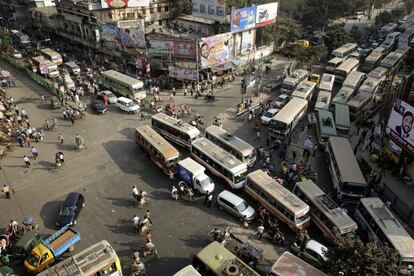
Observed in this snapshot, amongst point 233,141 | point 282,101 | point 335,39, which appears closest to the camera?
point 233,141

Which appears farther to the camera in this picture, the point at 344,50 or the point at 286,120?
the point at 344,50

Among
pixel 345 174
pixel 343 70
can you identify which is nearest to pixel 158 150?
pixel 345 174

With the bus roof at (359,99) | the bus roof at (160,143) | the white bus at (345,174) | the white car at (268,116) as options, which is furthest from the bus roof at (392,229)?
the bus roof at (359,99)

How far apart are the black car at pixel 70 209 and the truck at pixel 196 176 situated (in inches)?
304

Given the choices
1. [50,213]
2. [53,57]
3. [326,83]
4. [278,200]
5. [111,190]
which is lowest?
[50,213]

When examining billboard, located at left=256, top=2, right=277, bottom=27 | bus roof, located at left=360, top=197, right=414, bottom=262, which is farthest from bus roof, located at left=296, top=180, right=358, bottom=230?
billboard, located at left=256, top=2, right=277, bottom=27

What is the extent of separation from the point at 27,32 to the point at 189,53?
42.9 m

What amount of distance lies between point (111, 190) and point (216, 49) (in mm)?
25319

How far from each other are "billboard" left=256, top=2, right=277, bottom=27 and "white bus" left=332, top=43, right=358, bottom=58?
37.6 feet

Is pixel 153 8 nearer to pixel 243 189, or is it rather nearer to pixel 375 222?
pixel 243 189

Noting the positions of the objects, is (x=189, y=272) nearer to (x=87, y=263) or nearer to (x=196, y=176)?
(x=87, y=263)

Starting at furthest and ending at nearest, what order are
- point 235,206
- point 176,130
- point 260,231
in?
point 176,130
point 235,206
point 260,231

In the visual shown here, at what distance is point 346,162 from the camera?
969 inches

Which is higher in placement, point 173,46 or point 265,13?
point 265,13
